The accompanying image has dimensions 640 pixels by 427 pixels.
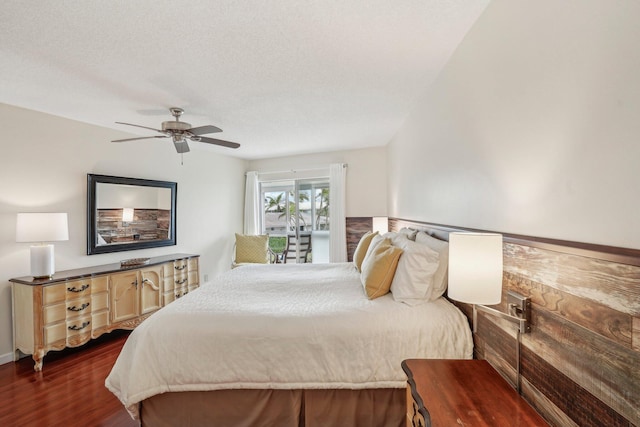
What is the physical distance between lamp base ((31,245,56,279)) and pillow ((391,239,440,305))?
3.26 meters

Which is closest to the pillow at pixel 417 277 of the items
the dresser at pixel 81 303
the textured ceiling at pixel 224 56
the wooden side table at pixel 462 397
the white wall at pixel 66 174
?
the wooden side table at pixel 462 397

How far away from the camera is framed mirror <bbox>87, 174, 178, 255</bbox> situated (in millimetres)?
3388

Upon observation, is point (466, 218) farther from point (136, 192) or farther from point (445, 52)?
point (136, 192)

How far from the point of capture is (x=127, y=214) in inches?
148

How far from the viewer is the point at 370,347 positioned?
5.44 ft

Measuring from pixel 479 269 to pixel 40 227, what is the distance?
368 centimetres

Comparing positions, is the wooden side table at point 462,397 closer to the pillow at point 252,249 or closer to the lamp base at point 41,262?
the lamp base at point 41,262

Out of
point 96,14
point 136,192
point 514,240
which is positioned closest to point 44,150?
point 136,192

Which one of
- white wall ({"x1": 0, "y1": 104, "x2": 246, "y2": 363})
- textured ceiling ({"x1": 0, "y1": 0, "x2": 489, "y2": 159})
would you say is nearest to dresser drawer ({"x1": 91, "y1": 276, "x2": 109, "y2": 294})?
white wall ({"x1": 0, "y1": 104, "x2": 246, "y2": 363})

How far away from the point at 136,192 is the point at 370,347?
3709mm

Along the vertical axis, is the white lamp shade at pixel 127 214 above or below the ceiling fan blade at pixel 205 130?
below

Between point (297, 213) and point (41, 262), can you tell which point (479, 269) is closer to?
point (41, 262)

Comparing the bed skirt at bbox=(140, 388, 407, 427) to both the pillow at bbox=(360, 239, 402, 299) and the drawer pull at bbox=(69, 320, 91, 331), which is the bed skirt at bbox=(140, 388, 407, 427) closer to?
the pillow at bbox=(360, 239, 402, 299)

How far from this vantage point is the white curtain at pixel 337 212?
5051 millimetres
